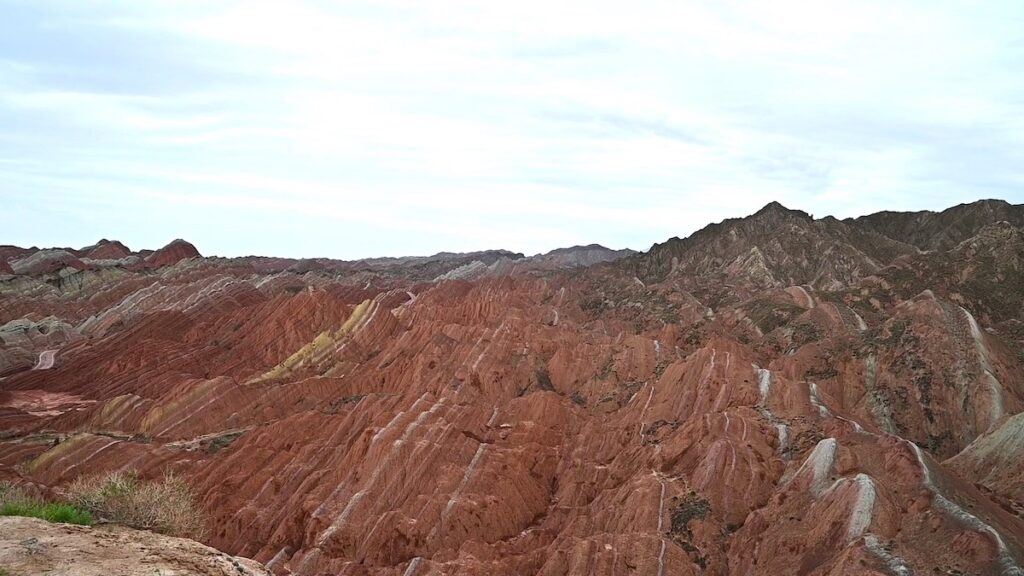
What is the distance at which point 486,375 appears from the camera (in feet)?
181

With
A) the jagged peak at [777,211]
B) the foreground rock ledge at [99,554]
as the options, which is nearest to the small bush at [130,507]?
the foreground rock ledge at [99,554]

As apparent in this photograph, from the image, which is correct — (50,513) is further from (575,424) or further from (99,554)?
(575,424)

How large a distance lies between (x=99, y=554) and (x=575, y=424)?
1234 inches

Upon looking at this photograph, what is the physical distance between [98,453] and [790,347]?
4890cm

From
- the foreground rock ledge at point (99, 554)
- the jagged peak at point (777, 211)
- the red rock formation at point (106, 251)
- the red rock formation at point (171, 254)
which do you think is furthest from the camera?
the red rock formation at point (106, 251)

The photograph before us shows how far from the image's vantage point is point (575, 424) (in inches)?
1694

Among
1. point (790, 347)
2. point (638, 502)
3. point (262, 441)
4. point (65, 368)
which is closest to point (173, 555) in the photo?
point (638, 502)

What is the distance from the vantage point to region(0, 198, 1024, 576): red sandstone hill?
25750 millimetres

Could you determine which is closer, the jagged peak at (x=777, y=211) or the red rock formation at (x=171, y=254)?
the jagged peak at (x=777, y=211)

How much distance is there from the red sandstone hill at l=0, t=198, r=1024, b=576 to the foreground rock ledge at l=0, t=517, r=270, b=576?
44.4 ft

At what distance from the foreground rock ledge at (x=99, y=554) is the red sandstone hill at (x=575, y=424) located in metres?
13.5

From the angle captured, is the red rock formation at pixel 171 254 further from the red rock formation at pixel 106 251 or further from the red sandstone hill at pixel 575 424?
the red sandstone hill at pixel 575 424

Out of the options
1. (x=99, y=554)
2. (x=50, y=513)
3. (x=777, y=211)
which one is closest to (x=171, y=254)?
(x=777, y=211)

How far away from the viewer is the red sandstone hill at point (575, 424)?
1014 inches
